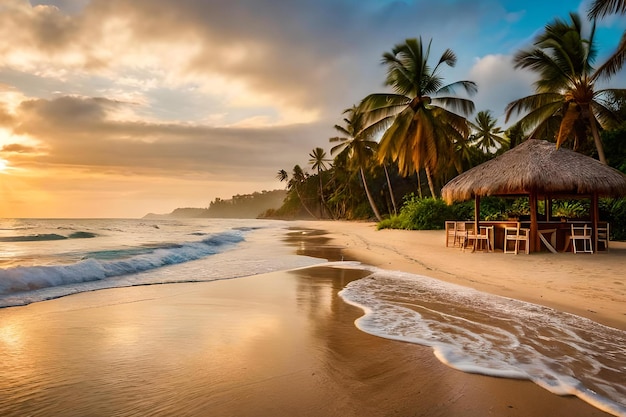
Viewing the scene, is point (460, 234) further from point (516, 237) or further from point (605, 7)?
point (605, 7)

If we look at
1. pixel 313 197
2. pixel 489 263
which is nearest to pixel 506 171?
pixel 489 263

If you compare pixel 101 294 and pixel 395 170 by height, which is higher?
pixel 395 170

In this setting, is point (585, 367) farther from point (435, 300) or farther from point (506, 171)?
point (506, 171)

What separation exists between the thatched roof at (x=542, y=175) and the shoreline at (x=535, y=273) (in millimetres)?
1951

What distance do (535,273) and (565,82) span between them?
509 inches

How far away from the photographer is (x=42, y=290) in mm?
7188

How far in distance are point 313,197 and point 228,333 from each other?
192ft

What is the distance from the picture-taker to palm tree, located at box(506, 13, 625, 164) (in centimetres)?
1662

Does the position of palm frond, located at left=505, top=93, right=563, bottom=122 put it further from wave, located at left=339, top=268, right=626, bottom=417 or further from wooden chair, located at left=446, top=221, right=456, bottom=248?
wave, located at left=339, top=268, right=626, bottom=417

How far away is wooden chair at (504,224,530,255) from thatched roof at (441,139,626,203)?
1.22m

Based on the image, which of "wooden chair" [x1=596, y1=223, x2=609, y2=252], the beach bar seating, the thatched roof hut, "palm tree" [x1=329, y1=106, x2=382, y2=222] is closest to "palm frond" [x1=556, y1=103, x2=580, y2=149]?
the thatched roof hut

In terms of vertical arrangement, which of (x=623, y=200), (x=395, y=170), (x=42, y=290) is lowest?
(x=42, y=290)

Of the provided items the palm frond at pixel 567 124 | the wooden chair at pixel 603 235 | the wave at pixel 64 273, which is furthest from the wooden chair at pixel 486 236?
the wave at pixel 64 273

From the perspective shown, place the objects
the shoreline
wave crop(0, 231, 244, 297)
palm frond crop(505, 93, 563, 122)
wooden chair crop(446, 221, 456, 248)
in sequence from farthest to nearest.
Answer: palm frond crop(505, 93, 563, 122) < wooden chair crop(446, 221, 456, 248) < wave crop(0, 231, 244, 297) < the shoreline
